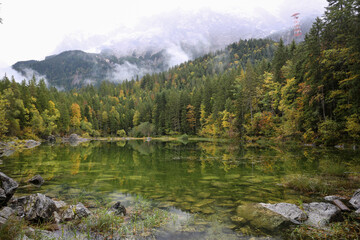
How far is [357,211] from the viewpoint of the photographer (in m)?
6.67

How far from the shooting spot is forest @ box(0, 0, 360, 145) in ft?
73.7

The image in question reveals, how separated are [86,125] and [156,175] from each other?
81020 millimetres

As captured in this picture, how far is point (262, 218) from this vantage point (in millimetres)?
6715

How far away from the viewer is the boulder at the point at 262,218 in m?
6.18

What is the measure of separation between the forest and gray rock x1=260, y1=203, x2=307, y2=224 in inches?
700

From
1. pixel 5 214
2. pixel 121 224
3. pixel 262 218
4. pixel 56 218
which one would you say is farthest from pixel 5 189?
pixel 262 218

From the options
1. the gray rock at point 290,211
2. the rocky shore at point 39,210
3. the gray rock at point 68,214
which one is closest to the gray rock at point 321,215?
the gray rock at point 290,211

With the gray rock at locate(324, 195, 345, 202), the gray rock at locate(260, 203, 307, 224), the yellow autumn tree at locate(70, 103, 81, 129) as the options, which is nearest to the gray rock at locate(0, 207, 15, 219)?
the gray rock at locate(260, 203, 307, 224)

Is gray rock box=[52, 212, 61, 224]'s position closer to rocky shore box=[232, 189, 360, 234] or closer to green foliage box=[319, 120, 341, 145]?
rocky shore box=[232, 189, 360, 234]

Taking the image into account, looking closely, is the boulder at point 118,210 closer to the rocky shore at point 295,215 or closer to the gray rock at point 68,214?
the gray rock at point 68,214

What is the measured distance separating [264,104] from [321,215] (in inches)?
1584

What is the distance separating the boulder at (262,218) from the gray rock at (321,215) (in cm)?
67

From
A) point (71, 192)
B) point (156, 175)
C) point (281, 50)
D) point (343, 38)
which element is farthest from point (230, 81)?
point (71, 192)

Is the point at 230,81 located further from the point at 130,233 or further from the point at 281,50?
the point at 130,233
